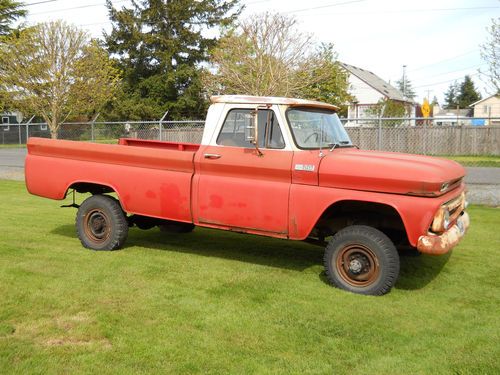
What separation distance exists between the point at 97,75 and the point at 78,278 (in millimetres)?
22718

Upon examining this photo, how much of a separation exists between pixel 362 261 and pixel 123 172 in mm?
3149

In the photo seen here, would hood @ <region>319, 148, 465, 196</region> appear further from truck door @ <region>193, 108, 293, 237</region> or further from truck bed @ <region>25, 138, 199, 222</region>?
truck bed @ <region>25, 138, 199, 222</region>

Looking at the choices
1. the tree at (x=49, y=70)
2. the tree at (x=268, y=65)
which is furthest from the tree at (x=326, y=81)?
the tree at (x=49, y=70)

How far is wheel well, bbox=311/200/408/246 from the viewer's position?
561 centimetres

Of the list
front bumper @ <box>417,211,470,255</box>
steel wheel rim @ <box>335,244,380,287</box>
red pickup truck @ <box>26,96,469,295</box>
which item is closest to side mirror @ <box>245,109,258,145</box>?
red pickup truck @ <box>26,96,469,295</box>

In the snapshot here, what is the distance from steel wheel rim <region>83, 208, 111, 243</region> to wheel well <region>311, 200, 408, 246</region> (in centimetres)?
281

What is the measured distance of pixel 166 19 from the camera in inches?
1656

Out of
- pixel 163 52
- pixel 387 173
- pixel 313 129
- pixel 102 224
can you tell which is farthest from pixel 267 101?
pixel 163 52

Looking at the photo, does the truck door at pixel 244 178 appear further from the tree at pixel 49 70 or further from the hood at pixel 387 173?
the tree at pixel 49 70

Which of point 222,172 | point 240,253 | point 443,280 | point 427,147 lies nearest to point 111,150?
point 222,172

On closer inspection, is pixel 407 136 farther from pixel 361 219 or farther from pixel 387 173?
pixel 387 173

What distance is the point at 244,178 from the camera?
590 cm

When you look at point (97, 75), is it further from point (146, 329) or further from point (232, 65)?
point (146, 329)

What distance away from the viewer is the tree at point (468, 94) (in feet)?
347
